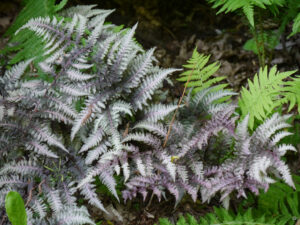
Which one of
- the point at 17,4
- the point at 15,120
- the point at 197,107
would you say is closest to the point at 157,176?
the point at 197,107

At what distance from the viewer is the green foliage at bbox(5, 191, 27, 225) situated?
1493 mm

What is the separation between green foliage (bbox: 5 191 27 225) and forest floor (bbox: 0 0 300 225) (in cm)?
158

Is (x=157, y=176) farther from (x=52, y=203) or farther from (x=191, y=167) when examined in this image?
(x=52, y=203)

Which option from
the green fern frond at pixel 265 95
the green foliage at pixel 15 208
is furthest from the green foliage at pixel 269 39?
the green foliage at pixel 15 208

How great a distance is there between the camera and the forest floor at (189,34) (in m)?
3.07

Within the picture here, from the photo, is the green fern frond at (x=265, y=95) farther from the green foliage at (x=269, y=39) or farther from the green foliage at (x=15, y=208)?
the green foliage at (x=15, y=208)

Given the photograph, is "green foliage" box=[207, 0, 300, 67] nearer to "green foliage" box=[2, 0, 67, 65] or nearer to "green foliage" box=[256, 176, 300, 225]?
"green foliage" box=[256, 176, 300, 225]

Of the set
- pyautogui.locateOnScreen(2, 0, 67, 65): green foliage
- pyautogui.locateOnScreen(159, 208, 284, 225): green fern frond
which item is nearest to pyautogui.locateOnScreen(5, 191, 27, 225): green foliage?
pyautogui.locateOnScreen(159, 208, 284, 225): green fern frond

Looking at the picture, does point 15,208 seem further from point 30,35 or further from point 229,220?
point 30,35

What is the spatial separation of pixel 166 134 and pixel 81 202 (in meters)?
0.83

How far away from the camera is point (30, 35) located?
97.8 inches

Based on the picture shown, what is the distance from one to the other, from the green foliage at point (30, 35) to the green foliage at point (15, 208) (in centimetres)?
117

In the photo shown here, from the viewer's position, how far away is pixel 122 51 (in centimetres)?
199

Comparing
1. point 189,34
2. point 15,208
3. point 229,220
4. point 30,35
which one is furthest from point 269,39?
point 15,208
